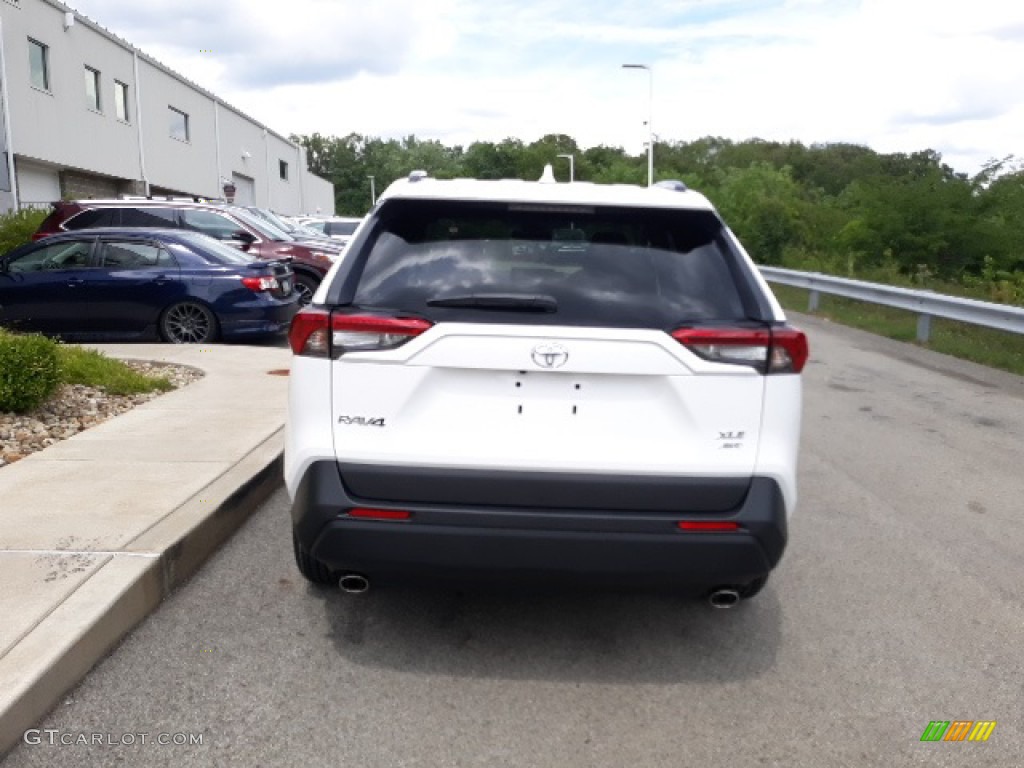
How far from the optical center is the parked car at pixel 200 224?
1531 cm

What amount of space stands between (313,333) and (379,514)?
2.26 feet

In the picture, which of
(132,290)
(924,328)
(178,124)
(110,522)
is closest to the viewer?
(110,522)

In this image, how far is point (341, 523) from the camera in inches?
137

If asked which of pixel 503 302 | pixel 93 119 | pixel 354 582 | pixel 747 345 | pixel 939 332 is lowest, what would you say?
pixel 939 332

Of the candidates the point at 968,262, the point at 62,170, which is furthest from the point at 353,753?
the point at 62,170

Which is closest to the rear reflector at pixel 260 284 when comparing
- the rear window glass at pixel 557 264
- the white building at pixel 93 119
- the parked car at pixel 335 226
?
the rear window glass at pixel 557 264

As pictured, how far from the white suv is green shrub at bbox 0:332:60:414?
4.66m

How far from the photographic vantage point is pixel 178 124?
135ft

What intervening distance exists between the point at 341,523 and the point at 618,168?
71013 millimetres

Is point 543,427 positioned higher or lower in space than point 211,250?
lower

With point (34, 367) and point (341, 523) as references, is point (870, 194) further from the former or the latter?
point (341, 523)

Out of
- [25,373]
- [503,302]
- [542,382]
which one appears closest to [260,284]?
[25,373]

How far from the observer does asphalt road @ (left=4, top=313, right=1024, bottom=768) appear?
325 centimetres

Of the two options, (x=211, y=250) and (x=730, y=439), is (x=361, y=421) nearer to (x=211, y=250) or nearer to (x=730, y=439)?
(x=730, y=439)
